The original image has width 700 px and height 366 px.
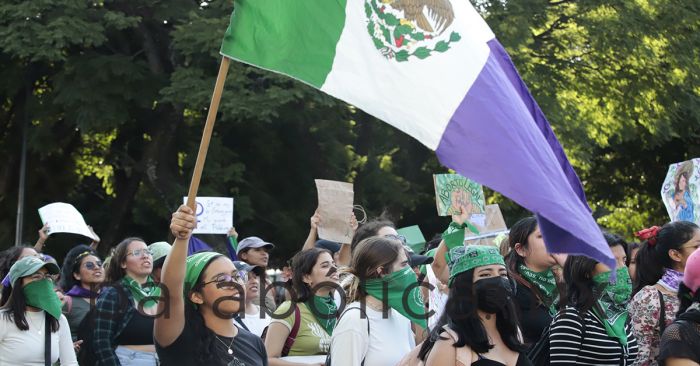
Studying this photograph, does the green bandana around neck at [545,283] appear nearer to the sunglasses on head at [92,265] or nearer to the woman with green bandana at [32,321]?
the woman with green bandana at [32,321]

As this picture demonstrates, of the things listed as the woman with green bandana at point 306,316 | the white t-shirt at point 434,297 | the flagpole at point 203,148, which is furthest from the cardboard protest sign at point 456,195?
the flagpole at point 203,148

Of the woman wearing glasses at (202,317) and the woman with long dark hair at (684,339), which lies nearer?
the woman wearing glasses at (202,317)

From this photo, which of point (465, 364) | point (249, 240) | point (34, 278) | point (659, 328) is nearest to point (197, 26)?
point (249, 240)

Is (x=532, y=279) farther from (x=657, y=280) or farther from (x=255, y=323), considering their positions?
(x=255, y=323)

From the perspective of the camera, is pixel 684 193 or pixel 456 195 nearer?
pixel 456 195

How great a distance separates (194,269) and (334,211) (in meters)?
4.25

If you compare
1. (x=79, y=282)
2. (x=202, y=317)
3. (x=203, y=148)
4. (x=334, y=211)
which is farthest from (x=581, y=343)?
(x=79, y=282)

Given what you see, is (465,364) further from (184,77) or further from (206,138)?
(184,77)

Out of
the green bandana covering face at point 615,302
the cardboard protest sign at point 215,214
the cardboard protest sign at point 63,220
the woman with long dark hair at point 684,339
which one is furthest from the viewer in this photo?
the cardboard protest sign at point 63,220

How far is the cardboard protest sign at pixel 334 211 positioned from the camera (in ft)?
30.0

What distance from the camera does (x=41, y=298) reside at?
735cm

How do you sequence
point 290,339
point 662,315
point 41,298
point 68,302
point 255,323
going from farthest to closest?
point 68,302, point 255,323, point 41,298, point 290,339, point 662,315

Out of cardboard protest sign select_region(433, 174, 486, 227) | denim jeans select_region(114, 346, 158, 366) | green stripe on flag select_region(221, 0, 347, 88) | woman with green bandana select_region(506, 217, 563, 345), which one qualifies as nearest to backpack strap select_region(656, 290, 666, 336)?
woman with green bandana select_region(506, 217, 563, 345)

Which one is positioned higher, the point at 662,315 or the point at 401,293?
the point at 401,293
